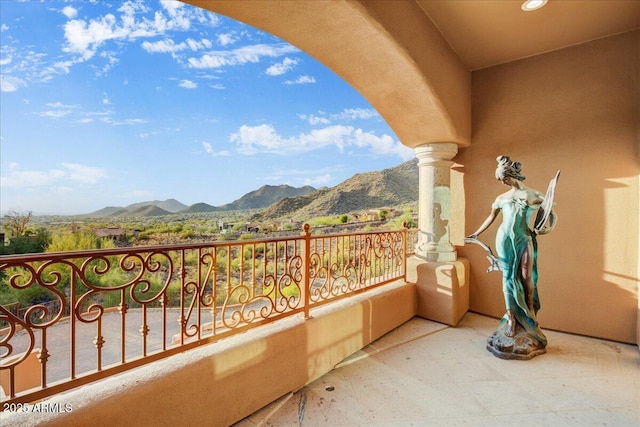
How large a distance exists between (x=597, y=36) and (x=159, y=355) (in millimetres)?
4686

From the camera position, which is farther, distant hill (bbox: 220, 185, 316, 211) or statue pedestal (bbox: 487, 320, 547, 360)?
distant hill (bbox: 220, 185, 316, 211)

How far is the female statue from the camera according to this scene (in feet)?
7.86

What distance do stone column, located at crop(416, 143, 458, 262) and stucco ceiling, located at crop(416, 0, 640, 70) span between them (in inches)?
43.9

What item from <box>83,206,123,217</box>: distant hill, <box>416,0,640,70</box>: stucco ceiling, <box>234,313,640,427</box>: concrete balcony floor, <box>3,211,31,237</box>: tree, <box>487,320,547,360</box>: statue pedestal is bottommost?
<box>234,313,640,427</box>: concrete balcony floor

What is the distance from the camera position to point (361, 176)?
33.8 ft

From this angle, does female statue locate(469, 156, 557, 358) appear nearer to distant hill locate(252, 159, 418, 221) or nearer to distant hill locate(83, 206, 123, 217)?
distant hill locate(252, 159, 418, 221)

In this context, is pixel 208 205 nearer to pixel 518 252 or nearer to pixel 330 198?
pixel 330 198

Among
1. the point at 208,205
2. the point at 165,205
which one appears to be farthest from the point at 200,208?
the point at 165,205

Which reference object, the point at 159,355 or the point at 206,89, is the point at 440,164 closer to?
the point at 159,355

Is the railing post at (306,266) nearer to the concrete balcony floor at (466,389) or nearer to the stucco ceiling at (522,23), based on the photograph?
the concrete balcony floor at (466,389)

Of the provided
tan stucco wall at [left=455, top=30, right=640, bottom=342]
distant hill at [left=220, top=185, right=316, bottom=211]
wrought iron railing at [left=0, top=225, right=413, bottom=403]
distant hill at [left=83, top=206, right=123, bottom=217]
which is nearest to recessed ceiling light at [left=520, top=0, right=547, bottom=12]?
tan stucco wall at [left=455, top=30, right=640, bottom=342]

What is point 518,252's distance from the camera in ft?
8.13

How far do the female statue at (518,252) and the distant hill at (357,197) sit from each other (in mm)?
5427

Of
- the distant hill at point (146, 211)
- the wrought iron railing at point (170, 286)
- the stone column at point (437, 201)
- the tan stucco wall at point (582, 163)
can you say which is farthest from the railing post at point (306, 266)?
the distant hill at point (146, 211)
